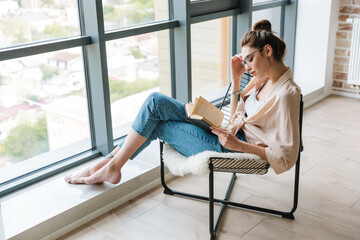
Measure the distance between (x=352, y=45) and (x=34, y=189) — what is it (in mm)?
3025

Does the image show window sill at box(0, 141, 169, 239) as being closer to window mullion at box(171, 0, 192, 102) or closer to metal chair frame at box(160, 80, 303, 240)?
metal chair frame at box(160, 80, 303, 240)

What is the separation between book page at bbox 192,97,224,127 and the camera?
1.94 m

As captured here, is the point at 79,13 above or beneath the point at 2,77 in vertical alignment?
above

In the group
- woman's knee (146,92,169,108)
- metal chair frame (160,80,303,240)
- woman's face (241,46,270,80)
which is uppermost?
woman's face (241,46,270,80)

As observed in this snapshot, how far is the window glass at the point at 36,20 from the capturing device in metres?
2.23

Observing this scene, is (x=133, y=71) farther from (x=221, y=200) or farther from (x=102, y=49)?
(x=221, y=200)

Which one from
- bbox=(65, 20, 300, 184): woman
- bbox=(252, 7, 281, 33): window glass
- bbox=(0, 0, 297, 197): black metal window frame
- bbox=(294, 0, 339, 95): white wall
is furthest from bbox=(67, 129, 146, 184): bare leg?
bbox=(294, 0, 339, 95): white wall

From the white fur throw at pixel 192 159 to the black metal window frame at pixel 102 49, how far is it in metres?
0.58

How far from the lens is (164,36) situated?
3.05m

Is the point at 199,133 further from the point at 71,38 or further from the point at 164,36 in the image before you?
the point at 164,36

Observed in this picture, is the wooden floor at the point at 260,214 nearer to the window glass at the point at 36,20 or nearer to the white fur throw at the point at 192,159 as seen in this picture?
the white fur throw at the point at 192,159

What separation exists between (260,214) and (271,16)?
2294 mm

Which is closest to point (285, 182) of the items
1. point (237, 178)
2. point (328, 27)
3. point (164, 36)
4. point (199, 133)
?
point (237, 178)

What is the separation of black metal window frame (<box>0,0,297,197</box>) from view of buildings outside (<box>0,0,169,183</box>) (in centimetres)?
5
